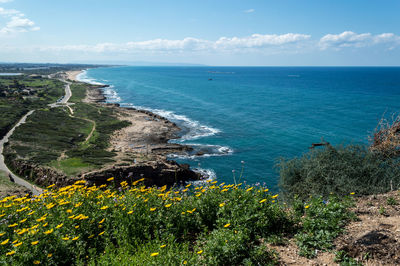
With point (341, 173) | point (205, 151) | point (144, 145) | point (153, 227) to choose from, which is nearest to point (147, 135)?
point (144, 145)

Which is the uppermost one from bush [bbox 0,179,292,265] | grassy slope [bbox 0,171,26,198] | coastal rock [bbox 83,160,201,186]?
bush [bbox 0,179,292,265]

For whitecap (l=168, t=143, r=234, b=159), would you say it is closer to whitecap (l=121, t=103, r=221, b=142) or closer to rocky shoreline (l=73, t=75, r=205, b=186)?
rocky shoreline (l=73, t=75, r=205, b=186)

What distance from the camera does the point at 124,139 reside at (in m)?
57.9

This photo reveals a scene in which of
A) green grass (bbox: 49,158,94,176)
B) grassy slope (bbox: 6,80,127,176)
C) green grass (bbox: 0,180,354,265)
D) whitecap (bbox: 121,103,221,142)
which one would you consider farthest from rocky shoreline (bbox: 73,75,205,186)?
green grass (bbox: 0,180,354,265)

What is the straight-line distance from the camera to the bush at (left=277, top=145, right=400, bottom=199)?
10.9 meters

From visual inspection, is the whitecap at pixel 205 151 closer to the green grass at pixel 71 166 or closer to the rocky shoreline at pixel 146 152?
the rocky shoreline at pixel 146 152

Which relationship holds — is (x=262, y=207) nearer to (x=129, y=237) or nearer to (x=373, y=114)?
(x=129, y=237)

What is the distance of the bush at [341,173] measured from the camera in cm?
1085

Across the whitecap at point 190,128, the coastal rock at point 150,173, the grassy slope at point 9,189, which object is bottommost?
the coastal rock at point 150,173

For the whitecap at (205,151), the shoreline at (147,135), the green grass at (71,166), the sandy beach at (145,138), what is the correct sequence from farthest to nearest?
the shoreline at (147,135)
the sandy beach at (145,138)
the whitecap at (205,151)
the green grass at (71,166)

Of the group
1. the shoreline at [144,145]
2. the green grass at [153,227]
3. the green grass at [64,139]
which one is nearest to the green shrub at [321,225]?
the green grass at [153,227]

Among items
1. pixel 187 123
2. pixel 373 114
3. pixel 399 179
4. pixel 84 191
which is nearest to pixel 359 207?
pixel 399 179

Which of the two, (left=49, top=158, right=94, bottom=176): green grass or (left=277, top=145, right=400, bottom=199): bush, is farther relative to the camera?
(left=49, top=158, right=94, bottom=176): green grass

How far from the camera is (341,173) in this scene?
37.9ft
